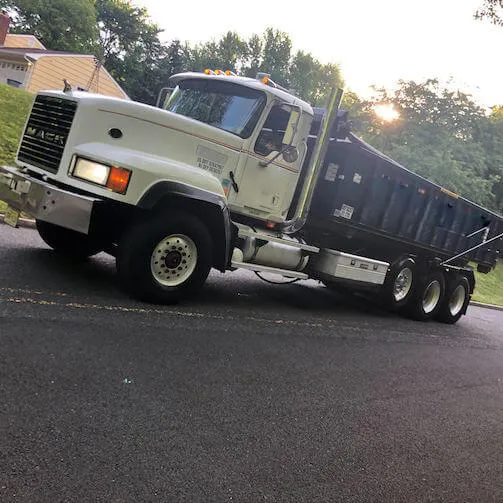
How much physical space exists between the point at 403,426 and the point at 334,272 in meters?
3.74

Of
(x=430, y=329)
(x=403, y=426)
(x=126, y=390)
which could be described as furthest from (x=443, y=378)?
(x=126, y=390)

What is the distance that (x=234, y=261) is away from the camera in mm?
6625

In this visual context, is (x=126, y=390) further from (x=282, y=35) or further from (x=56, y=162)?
(x=282, y=35)

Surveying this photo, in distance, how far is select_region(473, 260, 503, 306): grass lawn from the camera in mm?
19234

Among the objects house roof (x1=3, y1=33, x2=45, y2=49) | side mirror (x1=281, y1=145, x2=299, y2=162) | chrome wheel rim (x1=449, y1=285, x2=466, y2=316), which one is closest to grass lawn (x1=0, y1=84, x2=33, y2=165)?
side mirror (x1=281, y1=145, x2=299, y2=162)

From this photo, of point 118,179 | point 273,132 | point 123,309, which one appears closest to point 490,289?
point 273,132

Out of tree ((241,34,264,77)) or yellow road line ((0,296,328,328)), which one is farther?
tree ((241,34,264,77))

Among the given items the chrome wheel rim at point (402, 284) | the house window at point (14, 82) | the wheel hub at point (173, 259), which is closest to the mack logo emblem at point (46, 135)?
the wheel hub at point (173, 259)

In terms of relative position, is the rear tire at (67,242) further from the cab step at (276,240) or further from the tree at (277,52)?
the tree at (277,52)

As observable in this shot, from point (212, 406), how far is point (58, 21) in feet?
182

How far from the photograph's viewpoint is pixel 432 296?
10562 millimetres

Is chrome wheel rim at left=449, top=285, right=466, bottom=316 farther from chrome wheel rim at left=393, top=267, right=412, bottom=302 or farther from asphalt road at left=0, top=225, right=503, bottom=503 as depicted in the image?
asphalt road at left=0, top=225, right=503, bottom=503

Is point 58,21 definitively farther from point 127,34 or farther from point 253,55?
point 253,55

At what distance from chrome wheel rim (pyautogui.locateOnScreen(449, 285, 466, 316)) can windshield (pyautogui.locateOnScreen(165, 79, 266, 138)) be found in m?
6.58
